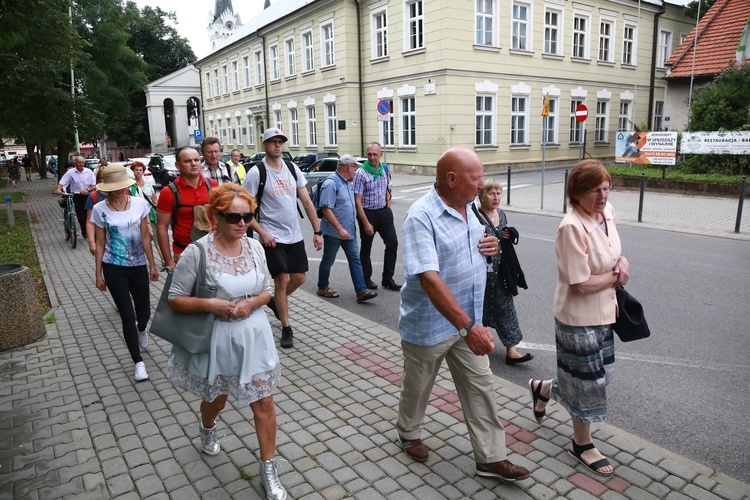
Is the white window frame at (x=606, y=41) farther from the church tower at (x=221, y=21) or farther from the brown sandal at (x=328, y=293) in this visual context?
the church tower at (x=221, y=21)

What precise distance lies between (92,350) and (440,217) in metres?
4.26

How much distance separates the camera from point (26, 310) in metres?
5.84

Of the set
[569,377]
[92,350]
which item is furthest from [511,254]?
[92,350]

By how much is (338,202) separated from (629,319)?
14.1ft

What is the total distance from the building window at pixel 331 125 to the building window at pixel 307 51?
306cm

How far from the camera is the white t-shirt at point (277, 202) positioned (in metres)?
5.37

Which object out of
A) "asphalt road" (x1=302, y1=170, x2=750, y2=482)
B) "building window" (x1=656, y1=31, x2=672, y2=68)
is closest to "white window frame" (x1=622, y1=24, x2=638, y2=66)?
"building window" (x1=656, y1=31, x2=672, y2=68)

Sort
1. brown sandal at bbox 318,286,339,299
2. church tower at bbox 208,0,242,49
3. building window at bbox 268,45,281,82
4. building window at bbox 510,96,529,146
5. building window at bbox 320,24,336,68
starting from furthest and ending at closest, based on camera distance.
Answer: church tower at bbox 208,0,242,49, building window at bbox 268,45,281,82, building window at bbox 320,24,336,68, building window at bbox 510,96,529,146, brown sandal at bbox 318,286,339,299

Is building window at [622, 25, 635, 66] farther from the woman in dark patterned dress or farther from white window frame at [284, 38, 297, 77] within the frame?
the woman in dark patterned dress

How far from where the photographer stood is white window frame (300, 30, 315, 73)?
3325 cm

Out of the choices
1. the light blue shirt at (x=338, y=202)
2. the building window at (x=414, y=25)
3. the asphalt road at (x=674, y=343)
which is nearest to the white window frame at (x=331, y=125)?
the building window at (x=414, y=25)

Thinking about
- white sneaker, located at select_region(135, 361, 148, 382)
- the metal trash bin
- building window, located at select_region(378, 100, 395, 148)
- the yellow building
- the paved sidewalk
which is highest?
the yellow building

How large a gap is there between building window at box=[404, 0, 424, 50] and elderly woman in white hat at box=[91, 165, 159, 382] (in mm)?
22137

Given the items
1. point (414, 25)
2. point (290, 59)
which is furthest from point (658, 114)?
point (290, 59)
